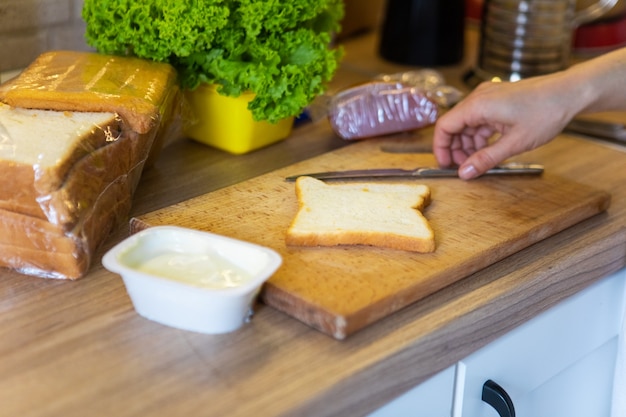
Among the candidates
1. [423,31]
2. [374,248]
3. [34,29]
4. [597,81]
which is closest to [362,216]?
[374,248]

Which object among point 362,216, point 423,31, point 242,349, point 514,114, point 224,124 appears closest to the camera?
point 242,349

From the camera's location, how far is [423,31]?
1.81 metres

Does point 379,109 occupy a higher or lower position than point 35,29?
lower

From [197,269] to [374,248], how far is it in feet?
0.77

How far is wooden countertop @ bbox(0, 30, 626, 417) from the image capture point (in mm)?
761

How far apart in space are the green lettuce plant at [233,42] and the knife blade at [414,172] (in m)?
0.14

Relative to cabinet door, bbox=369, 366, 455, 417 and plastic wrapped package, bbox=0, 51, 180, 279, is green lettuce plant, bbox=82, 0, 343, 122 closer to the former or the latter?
plastic wrapped package, bbox=0, 51, 180, 279

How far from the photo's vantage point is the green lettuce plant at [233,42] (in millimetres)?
1155

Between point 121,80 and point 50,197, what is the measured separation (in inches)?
10.2

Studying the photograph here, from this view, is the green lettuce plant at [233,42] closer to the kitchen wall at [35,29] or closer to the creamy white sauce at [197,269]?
the kitchen wall at [35,29]

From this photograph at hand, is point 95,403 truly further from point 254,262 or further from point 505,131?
point 505,131

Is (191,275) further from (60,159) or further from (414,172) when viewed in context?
(414,172)

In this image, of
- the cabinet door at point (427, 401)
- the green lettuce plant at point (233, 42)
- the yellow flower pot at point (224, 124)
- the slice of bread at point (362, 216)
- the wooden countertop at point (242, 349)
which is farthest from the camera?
the yellow flower pot at point (224, 124)

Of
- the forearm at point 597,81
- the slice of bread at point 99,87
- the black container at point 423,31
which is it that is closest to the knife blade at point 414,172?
the forearm at point 597,81
